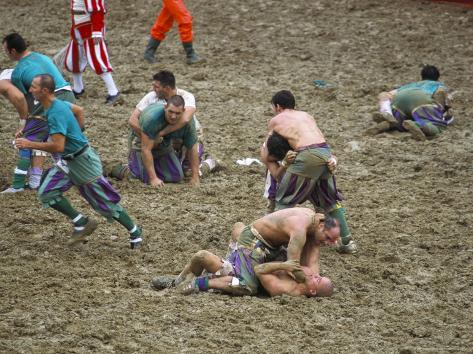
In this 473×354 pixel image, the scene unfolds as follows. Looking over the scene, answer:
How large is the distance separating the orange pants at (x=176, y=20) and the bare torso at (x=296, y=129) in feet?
17.1

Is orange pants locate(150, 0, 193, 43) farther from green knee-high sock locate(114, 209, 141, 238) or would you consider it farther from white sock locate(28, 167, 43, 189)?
green knee-high sock locate(114, 209, 141, 238)

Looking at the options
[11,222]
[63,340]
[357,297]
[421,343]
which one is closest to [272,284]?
[357,297]

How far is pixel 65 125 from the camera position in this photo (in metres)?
7.68

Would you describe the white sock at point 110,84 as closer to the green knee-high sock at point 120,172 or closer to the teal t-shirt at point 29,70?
the green knee-high sock at point 120,172

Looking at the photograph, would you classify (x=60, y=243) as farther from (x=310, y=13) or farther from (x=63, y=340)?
(x=310, y=13)

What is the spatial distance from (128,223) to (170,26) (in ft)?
19.5

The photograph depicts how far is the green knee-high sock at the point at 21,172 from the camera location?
30.5ft

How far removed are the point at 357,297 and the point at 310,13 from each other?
8.71 meters

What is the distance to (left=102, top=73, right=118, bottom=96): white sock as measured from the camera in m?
11.9

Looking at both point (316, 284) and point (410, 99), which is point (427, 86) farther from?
point (316, 284)

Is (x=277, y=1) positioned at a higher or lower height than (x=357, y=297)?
higher

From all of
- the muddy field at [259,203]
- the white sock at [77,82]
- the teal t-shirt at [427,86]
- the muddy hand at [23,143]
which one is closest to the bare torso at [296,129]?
the muddy field at [259,203]

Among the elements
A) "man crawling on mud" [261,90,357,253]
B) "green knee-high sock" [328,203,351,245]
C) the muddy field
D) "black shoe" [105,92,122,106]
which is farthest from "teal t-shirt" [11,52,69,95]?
"green knee-high sock" [328,203,351,245]

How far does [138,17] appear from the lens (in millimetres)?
15625
